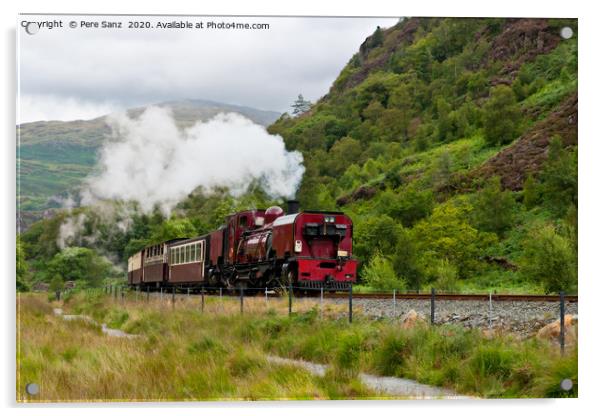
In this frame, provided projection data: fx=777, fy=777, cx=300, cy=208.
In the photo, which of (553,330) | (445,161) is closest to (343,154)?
(445,161)

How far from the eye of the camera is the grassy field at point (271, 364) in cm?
1045

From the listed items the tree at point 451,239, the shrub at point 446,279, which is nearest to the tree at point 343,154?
the shrub at point 446,279

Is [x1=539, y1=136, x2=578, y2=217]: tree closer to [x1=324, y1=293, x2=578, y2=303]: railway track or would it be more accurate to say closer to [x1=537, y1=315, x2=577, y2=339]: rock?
[x1=324, y1=293, x2=578, y2=303]: railway track

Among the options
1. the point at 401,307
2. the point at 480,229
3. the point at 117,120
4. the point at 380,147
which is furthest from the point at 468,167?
the point at 117,120

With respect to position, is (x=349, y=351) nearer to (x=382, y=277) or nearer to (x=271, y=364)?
(x=271, y=364)

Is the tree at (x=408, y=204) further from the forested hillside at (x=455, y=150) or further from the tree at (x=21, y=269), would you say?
the tree at (x=21, y=269)

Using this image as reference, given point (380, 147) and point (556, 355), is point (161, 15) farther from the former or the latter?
point (380, 147)

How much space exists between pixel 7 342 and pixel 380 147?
527 inches

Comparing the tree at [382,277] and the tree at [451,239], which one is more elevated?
the tree at [451,239]

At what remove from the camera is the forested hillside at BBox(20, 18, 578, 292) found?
14.5m

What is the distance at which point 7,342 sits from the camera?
33.3 feet

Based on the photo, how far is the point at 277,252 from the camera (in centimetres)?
2589

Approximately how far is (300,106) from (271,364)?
589cm

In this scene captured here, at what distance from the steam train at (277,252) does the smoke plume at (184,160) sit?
1790 millimetres
